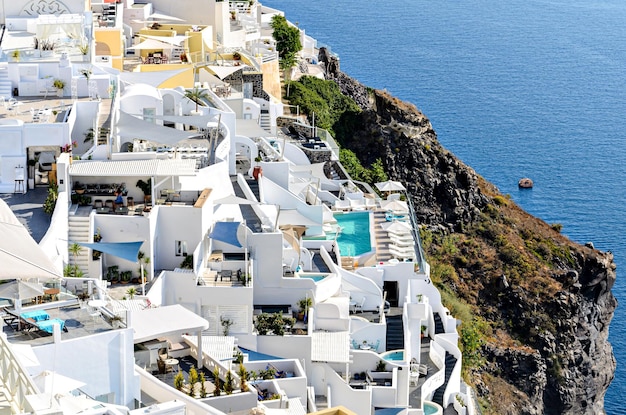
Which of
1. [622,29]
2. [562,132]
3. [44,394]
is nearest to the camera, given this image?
[44,394]

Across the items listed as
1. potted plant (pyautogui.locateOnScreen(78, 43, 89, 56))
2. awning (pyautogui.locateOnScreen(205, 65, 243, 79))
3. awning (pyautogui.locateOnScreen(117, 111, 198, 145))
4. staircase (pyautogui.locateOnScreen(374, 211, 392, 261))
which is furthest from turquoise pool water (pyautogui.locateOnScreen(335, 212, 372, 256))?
potted plant (pyautogui.locateOnScreen(78, 43, 89, 56))

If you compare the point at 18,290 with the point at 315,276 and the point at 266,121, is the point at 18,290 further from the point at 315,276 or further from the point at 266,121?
the point at 266,121

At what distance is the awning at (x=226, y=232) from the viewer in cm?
4806

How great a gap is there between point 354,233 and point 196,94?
8.94m

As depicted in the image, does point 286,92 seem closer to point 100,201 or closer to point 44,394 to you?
Result: point 100,201

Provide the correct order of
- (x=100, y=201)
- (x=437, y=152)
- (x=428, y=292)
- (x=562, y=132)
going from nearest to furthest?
(x=100, y=201), (x=428, y=292), (x=437, y=152), (x=562, y=132)

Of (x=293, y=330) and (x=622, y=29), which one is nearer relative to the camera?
(x=293, y=330)

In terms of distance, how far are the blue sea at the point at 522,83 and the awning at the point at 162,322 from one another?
4571 cm

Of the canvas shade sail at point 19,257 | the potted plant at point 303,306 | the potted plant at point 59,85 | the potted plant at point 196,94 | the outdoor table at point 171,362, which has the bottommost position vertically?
the potted plant at point 303,306

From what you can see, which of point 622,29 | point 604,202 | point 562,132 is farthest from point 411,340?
point 622,29

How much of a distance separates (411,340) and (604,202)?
6227 cm

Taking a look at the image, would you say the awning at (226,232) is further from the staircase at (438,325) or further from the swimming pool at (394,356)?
the staircase at (438,325)

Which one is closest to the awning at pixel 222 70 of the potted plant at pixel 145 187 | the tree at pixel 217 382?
the potted plant at pixel 145 187

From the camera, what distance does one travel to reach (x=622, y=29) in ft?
572
